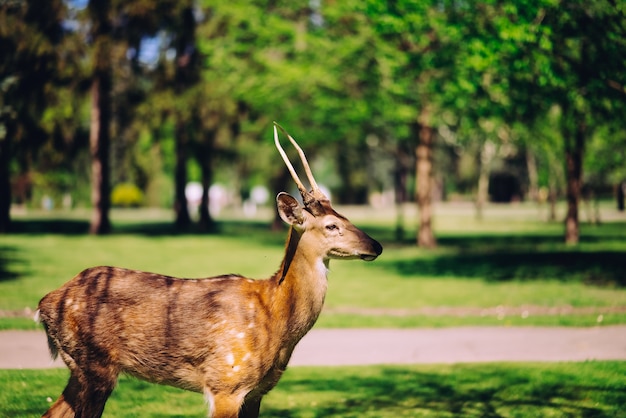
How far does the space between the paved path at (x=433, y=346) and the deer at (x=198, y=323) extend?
15.1 feet

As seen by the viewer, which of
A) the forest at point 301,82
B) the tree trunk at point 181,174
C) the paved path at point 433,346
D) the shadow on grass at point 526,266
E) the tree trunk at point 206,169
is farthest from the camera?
the tree trunk at point 206,169

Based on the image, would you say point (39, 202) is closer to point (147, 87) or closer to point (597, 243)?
point (147, 87)

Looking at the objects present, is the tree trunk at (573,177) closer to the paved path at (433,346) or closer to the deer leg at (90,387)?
the paved path at (433,346)

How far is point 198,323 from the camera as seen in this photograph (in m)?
5.77

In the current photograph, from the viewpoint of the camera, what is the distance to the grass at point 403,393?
823cm

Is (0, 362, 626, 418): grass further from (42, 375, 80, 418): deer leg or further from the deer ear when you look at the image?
the deer ear

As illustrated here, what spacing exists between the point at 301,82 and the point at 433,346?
2014 centimetres

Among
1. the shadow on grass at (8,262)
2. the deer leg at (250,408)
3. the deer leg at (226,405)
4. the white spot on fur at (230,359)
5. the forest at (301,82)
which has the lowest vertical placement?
the shadow on grass at (8,262)

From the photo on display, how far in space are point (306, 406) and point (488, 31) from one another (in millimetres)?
12894

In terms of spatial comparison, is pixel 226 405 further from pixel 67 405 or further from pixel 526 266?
pixel 526 266

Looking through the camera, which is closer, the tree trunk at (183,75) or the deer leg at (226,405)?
the deer leg at (226,405)

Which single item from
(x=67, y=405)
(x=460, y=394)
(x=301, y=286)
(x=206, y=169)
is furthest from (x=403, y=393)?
(x=206, y=169)

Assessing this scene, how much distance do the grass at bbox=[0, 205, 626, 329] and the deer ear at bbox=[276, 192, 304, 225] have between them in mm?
8221

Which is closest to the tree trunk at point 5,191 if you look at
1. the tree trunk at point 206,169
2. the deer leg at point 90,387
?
the tree trunk at point 206,169
